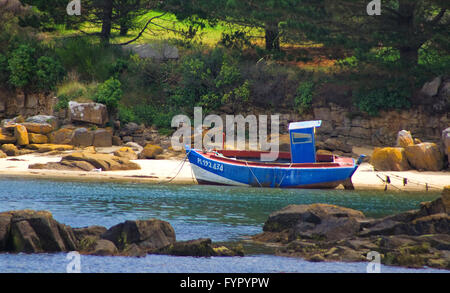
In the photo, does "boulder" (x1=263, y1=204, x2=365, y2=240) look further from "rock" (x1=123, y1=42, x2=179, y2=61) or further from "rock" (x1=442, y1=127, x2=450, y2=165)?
"rock" (x1=123, y1=42, x2=179, y2=61)

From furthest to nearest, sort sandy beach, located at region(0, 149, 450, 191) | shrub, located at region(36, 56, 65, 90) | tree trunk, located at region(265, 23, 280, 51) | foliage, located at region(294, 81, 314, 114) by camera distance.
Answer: tree trunk, located at region(265, 23, 280, 51), shrub, located at region(36, 56, 65, 90), foliage, located at region(294, 81, 314, 114), sandy beach, located at region(0, 149, 450, 191)

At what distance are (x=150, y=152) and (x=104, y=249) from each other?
1902 cm

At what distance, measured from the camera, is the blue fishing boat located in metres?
29.5

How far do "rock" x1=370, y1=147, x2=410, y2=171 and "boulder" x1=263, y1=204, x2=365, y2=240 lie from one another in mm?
14005

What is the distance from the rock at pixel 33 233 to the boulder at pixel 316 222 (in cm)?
587

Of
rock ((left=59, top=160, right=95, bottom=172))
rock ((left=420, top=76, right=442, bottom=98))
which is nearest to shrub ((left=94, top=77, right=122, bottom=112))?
rock ((left=59, top=160, right=95, bottom=172))

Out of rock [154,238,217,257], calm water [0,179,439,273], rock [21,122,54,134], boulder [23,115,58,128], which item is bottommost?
calm water [0,179,439,273]

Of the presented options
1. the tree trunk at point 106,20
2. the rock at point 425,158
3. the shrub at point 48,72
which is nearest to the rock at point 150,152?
the shrub at point 48,72

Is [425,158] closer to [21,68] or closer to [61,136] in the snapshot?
[61,136]

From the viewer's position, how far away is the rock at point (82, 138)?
36.5 meters

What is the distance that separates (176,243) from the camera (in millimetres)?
16328

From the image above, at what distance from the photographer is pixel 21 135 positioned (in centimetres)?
3541
